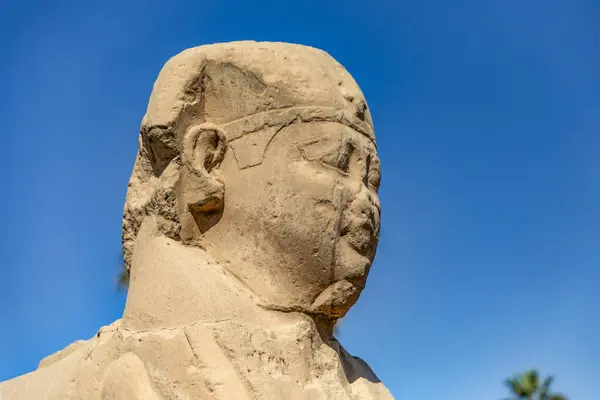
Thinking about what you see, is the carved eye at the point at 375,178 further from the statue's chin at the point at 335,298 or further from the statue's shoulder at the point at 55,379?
the statue's shoulder at the point at 55,379

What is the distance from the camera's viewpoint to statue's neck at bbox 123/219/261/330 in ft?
14.4

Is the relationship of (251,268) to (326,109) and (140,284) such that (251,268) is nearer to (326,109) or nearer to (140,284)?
(140,284)

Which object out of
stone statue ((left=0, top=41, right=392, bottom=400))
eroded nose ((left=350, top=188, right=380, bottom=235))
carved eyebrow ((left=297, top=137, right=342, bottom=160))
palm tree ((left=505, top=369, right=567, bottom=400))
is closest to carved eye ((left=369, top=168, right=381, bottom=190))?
stone statue ((left=0, top=41, right=392, bottom=400))

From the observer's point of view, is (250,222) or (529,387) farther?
(529,387)

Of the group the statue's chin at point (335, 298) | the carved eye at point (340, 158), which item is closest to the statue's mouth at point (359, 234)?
the statue's chin at point (335, 298)

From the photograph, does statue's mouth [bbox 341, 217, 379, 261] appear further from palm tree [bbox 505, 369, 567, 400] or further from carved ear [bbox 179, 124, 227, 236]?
palm tree [bbox 505, 369, 567, 400]

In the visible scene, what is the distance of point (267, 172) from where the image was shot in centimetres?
463

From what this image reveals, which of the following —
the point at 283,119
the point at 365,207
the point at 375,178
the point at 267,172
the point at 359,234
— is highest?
the point at 283,119

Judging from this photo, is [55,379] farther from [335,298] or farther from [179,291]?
[335,298]

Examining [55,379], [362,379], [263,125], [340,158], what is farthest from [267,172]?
[55,379]

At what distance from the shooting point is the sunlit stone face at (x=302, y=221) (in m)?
4.55

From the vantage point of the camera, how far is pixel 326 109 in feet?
15.4

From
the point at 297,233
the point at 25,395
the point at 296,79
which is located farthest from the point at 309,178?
the point at 25,395

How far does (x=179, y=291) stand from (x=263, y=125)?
1.05m
